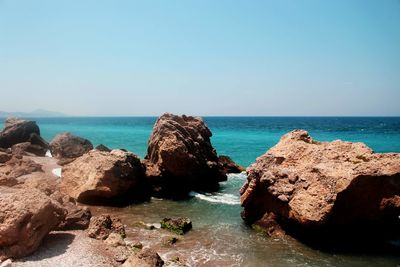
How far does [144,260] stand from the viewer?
38.7 feet

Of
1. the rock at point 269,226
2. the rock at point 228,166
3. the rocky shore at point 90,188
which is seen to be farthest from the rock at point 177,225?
the rock at point 228,166

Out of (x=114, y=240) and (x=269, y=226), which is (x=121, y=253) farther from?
(x=269, y=226)

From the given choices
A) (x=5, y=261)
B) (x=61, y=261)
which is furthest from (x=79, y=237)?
(x=5, y=261)

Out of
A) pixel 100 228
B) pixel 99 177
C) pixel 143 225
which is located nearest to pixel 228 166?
pixel 99 177

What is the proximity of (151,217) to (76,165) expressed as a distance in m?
6.88

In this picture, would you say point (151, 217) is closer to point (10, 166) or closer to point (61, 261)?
point (61, 261)

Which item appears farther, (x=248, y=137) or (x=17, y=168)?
(x=248, y=137)

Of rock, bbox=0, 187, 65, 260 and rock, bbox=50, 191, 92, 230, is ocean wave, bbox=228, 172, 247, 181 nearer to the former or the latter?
rock, bbox=50, 191, 92, 230

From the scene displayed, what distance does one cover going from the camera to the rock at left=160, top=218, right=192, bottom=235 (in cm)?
1627

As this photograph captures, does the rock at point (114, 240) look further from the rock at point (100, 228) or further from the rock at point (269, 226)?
the rock at point (269, 226)

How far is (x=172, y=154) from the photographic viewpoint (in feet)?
80.3

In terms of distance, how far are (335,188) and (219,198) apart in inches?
405

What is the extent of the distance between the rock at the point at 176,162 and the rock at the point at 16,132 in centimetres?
2068

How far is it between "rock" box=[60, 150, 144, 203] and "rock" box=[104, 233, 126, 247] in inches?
273
